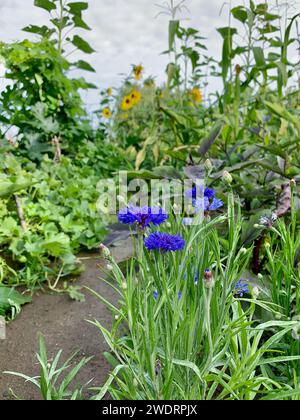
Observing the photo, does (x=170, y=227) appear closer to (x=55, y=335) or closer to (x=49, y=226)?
(x=55, y=335)

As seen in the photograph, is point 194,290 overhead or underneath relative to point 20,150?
underneath

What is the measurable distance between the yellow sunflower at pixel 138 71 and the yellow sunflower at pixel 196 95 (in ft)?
1.70

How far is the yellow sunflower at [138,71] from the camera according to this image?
4.69 m

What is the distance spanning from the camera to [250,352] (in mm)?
1059

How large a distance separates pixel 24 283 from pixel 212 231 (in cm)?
117

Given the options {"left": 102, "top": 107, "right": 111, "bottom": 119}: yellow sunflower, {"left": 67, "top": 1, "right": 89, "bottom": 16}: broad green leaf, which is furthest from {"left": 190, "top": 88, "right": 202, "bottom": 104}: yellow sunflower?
{"left": 67, "top": 1, "right": 89, "bottom": 16}: broad green leaf

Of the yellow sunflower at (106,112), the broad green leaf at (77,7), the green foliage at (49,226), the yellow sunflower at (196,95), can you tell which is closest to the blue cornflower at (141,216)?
the green foliage at (49,226)

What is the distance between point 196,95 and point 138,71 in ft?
1.96

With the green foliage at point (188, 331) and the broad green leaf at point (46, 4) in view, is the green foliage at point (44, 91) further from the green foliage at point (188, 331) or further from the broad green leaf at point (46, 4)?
the green foliage at point (188, 331)

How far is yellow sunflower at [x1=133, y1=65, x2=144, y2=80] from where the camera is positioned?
4.69m

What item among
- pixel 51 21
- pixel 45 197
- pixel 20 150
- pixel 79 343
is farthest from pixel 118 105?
pixel 79 343

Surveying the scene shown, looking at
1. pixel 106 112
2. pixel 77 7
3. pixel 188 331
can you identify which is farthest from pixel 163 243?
pixel 106 112

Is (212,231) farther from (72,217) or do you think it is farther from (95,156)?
(95,156)

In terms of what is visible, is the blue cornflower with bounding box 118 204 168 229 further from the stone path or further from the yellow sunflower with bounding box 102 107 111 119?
the yellow sunflower with bounding box 102 107 111 119
